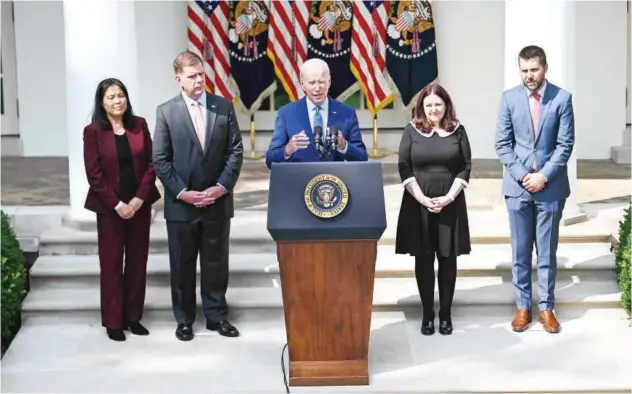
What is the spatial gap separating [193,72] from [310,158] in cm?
96

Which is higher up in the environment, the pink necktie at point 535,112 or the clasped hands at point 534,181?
the pink necktie at point 535,112

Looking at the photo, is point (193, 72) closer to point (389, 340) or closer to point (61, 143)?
point (389, 340)

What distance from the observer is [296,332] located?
685 cm

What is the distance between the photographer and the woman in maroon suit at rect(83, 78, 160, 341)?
24.7ft

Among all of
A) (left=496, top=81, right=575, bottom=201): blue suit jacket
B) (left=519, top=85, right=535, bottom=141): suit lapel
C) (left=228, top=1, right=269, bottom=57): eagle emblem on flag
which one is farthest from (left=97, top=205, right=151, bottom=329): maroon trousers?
(left=228, top=1, right=269, bottom=57): eagle emblem on flag

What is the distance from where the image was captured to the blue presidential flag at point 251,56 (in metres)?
12.4

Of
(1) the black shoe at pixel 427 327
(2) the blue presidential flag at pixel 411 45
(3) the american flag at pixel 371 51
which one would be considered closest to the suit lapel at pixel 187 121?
(1) the black shoe at pixel 427 327

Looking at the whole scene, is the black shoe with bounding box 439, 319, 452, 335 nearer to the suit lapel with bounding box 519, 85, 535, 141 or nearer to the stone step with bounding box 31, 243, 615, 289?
the stone step with bounding box 31, 243, 615, 289

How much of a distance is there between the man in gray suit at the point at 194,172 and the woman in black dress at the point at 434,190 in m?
1.16

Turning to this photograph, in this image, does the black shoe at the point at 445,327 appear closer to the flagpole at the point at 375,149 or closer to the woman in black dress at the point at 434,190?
the woman in black dress at the point at 434,190

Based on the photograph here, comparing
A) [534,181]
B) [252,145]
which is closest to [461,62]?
[252,145]

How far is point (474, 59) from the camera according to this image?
1238 centimetres

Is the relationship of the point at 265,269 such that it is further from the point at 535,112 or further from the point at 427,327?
the point at 535,112

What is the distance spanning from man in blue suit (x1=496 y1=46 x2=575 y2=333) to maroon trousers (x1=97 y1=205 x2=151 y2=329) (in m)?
2.48
